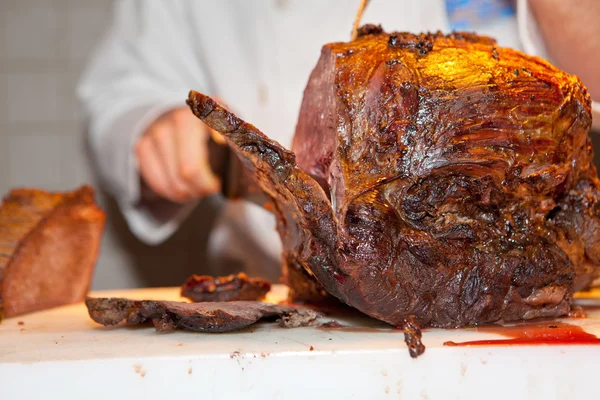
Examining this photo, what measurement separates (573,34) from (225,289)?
87 cm

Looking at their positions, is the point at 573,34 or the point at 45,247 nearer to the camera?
the point at 573,34

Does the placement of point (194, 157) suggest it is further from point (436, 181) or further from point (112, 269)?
point (112, 269)

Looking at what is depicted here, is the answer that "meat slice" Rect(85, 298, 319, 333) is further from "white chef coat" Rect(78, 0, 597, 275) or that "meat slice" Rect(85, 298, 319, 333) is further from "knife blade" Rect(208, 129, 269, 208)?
"white chef coat" Rect(78, 0, 597, 275)

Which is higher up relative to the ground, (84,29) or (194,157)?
(84,29)

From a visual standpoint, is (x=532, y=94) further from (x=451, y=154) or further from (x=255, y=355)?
(x=255, y=355)

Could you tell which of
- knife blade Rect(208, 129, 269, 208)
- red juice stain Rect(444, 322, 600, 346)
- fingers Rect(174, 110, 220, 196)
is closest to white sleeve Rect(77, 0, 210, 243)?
fingers Rect(174, 110, 220, 196)

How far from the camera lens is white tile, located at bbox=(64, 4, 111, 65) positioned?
3.32m

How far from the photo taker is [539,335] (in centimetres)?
90

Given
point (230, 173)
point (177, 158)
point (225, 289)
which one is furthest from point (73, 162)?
point (225, 289)

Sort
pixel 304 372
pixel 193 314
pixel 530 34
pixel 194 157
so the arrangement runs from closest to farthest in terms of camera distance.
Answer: pixel 304 372 → pixel 193 314 → pixel 530 34 → pixel 194 157

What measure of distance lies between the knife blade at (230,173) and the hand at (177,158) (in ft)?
0.14

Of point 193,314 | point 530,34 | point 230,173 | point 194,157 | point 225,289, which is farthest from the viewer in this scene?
point 194,157

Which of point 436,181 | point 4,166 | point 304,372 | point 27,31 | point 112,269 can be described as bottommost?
point 112,269

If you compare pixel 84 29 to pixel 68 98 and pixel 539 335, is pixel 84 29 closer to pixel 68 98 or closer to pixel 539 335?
pixel 68 98
